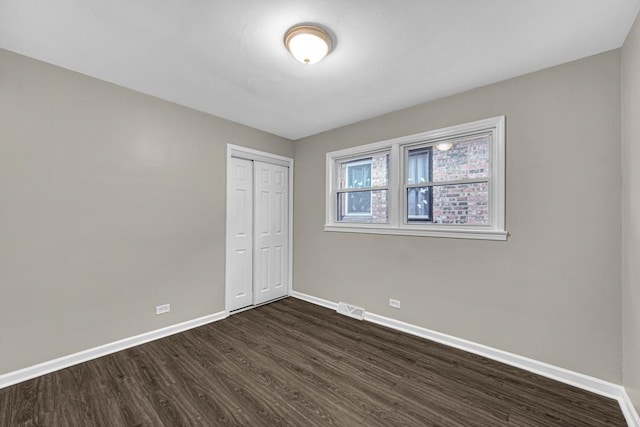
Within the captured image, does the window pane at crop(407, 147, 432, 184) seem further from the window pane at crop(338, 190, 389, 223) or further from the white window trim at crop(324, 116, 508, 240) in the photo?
the window pane at crop(338, 190, 389, 223)

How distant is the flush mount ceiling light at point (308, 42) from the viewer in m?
1.72

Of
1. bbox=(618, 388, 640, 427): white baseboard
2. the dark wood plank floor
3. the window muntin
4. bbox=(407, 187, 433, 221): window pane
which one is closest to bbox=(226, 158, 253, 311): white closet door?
the dark wood plank floor

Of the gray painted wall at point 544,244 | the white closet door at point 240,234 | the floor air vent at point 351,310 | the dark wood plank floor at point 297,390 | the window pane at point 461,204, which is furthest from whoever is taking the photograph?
the white closet door at point 240,234

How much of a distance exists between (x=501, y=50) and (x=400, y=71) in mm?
735

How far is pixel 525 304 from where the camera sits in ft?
7.39

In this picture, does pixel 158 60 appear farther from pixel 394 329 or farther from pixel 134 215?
pixel 394 329

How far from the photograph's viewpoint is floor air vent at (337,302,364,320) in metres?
3.32

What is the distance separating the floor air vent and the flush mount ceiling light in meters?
2.83

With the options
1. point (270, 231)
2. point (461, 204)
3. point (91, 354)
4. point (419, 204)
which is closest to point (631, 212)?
point (461, 204)

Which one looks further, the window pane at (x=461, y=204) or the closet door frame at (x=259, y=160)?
the closet door frame at (x=259, y=160)

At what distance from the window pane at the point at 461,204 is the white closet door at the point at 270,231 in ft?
7.54

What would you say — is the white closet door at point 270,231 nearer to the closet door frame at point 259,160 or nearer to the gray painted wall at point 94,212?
the closet door frame at point 259,160

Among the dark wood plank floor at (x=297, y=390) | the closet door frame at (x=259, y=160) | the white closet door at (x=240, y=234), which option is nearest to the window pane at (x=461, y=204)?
the dark wood plank floor at (x=297, y=390)

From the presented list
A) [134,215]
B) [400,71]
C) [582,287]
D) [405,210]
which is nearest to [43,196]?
[134,215]
